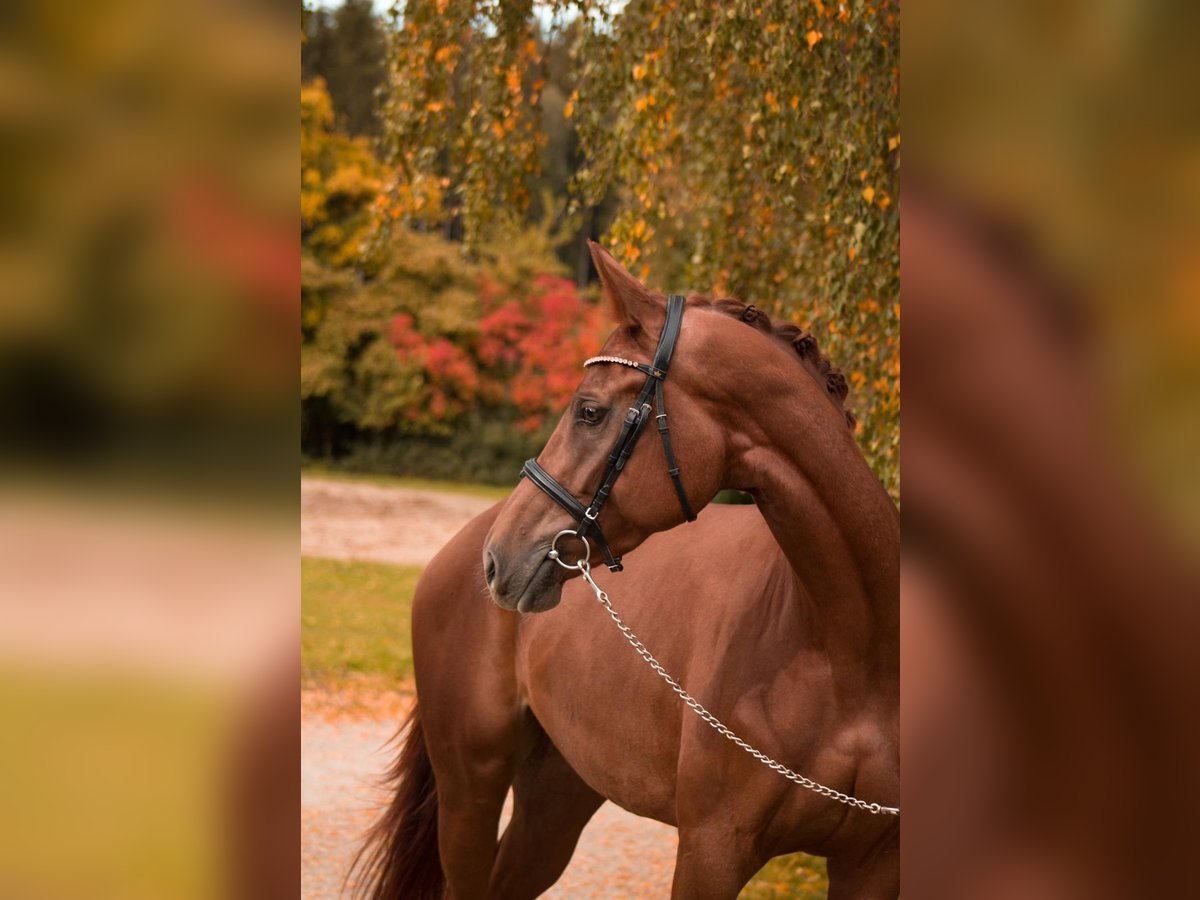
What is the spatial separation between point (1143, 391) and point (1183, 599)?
0.13 metres

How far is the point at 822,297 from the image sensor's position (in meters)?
5.32

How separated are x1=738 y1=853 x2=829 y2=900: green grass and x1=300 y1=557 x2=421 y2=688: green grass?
3.25 meters

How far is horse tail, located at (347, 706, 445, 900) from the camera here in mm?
4395

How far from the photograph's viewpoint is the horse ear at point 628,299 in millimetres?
2604

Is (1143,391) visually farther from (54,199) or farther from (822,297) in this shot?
(822,297)

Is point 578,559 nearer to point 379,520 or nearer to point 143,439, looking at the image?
point 143,439

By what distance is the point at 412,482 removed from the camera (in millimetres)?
21594

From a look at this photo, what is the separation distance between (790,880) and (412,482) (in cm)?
1595

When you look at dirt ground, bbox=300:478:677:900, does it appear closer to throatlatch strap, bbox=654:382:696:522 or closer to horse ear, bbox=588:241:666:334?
throatlatch strap, bbox=654:382:696:522

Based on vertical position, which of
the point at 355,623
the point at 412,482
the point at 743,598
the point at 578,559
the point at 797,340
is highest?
the point at 797,340

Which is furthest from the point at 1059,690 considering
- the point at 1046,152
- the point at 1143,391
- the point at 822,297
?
the point at 822,297

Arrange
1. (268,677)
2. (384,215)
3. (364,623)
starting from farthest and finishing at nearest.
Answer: (364,623), (384,215), (268,677)

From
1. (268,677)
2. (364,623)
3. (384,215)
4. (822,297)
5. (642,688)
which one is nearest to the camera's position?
(268,677)

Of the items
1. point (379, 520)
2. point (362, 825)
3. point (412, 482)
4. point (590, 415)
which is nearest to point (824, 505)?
point (590, 415)
